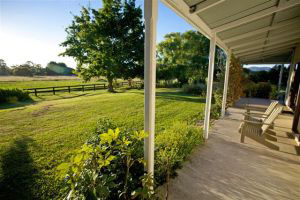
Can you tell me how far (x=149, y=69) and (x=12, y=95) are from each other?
33.3 ft

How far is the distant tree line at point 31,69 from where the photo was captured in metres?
3.31

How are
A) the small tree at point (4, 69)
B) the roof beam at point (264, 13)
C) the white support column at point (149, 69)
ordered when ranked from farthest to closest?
1. the small tree at point (4, 69)
2. the roof beam at point (264, 13)
3. the white support column at point (149, 69)

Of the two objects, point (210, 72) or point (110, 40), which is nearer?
point (210, 72)

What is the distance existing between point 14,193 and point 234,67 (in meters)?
8.05

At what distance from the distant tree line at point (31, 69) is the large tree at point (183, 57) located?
13869 mm

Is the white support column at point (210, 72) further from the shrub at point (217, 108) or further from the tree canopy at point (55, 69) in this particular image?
the tree canopy at point (55, 69)

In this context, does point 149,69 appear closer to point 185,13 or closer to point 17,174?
point 185,13

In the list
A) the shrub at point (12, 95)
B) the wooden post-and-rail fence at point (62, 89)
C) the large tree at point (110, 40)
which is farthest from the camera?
the large tree at point (110, 40)

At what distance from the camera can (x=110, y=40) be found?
47.2ft

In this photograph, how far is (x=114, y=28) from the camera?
1389 cm

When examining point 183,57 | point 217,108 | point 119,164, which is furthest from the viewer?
point 183,57

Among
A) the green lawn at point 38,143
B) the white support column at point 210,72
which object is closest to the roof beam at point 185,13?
the white support column at point 210,72

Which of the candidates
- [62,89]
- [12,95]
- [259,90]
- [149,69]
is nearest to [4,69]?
[149,69]

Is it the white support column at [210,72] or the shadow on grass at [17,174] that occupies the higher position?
the white support column at [210,72]
